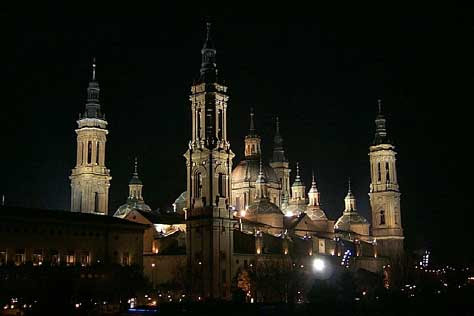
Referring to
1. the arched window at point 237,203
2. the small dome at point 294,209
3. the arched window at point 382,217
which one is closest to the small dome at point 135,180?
the arched window at point 237,203

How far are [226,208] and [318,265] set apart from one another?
2342 centimetres

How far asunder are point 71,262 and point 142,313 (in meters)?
24.1

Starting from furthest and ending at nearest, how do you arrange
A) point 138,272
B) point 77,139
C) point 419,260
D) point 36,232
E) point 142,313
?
point 419,260 < point 77,139 < point 138,272 < point 36,232 < point 142,313

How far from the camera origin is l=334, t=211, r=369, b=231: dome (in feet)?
462

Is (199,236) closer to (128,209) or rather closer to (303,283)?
(303,283)

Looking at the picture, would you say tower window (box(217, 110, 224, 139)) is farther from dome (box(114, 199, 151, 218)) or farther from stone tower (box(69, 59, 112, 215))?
dome (box(114, 199, 151, 218))

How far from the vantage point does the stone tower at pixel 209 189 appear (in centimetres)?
9475

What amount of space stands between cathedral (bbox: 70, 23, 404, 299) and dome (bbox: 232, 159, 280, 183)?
21cm

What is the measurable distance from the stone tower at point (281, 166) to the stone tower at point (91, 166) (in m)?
42.4

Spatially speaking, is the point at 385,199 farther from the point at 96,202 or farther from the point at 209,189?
the point at 96,202

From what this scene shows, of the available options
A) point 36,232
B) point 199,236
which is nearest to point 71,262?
point 36,232

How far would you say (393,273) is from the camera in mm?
129875

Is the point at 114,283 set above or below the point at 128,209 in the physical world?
below

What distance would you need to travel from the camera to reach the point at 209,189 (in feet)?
318
